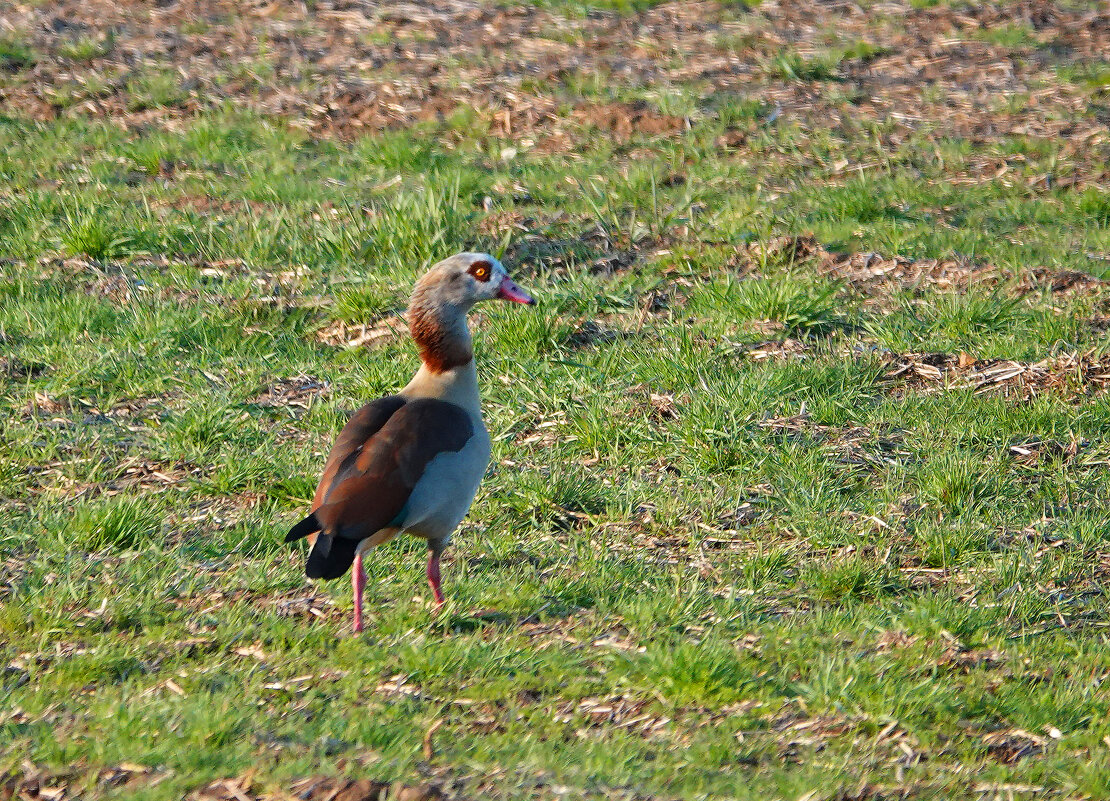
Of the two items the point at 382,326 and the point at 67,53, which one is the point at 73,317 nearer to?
the point at 382,326

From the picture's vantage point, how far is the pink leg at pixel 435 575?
15.8 feet

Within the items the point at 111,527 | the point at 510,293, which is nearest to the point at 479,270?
the point at 510,293

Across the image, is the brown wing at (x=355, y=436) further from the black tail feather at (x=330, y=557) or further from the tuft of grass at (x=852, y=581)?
the tuft of grass at (x=852, y=581)

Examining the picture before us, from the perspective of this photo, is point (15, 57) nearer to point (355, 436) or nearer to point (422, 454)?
point (355, 436)

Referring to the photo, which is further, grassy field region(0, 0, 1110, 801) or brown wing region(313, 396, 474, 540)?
brown wing region(313, 396, 474, 540)

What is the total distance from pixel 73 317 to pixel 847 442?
4082 mm

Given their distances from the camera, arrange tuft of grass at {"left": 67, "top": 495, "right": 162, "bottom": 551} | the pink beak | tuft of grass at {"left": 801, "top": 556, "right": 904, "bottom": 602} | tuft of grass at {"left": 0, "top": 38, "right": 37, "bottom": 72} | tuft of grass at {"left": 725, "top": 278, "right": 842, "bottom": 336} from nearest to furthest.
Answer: tuft of grass at {"left": 801, "top": 556, "right": 904, "bottom": 602}, tuft of grass at {"left": 67, "top": 495, "right": 162, "bottom": 551}, the pink beak, tuft of grass at {"left": 725, "top": 278, "right": 842, "bottom": 336}, tuft of grass at {"left": 0, "top": 38, "right": 37, "bottom": 72}

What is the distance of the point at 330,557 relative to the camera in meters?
4.31

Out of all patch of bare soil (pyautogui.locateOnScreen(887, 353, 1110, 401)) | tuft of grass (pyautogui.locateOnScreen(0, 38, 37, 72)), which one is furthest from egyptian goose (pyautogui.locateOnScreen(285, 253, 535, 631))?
tuft of grass (pyautogui.locateOnScreen(0, 38, 37, 72))

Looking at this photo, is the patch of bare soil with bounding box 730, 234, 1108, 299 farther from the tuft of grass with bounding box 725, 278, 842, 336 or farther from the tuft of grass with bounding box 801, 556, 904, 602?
the tuft of grass with bounding box 801, 556, 904, 602

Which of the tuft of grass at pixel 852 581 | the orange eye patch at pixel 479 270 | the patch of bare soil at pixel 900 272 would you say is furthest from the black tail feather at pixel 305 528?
the patch of bare soil at pixel 900 272

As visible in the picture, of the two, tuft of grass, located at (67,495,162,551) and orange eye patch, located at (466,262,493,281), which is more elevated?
orange eye patch, located at (466,262,493,281)

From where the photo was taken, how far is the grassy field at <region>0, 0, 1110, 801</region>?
4117 millimetres

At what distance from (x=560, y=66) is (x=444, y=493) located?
7.12m
